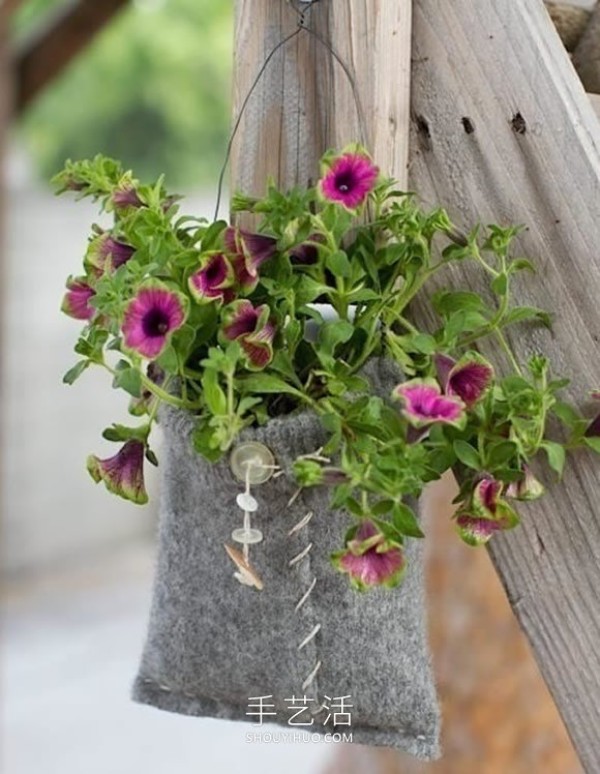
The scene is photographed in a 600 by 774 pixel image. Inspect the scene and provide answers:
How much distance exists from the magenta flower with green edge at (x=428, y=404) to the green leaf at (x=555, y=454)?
8cm

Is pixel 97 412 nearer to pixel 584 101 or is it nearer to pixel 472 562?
pixel 472 562

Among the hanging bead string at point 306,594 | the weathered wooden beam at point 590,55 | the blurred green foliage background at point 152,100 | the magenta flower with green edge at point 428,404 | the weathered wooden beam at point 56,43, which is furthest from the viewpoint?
the blurred green foliage background at point 152,100

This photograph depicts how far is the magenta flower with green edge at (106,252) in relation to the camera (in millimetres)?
929

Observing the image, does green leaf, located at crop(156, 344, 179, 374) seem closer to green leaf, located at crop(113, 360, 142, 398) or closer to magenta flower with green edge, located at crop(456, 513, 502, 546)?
green leaf, located at crop(113, 360, 142, 398)

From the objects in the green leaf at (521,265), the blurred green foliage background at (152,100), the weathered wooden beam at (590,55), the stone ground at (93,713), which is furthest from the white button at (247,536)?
the blurred green foliage background at (152,100)

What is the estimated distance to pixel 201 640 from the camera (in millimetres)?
950

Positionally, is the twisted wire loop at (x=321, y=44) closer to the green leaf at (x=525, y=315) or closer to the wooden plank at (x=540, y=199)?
the wooden plank at (x=540, y=199)

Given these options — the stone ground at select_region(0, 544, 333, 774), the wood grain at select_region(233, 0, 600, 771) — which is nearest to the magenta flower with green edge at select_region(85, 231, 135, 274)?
the wood grain at select_region(233, 0, 600, 771)

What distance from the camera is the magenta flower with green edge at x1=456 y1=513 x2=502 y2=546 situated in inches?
33.3

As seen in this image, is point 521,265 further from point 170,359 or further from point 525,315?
point 170,359

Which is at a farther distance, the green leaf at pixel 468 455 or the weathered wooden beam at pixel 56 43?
the weathered wooden beam at pixel 56 43

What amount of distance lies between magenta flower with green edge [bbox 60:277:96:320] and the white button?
195 millimetres

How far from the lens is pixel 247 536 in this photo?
2.89 ft

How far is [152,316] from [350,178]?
15 cm
